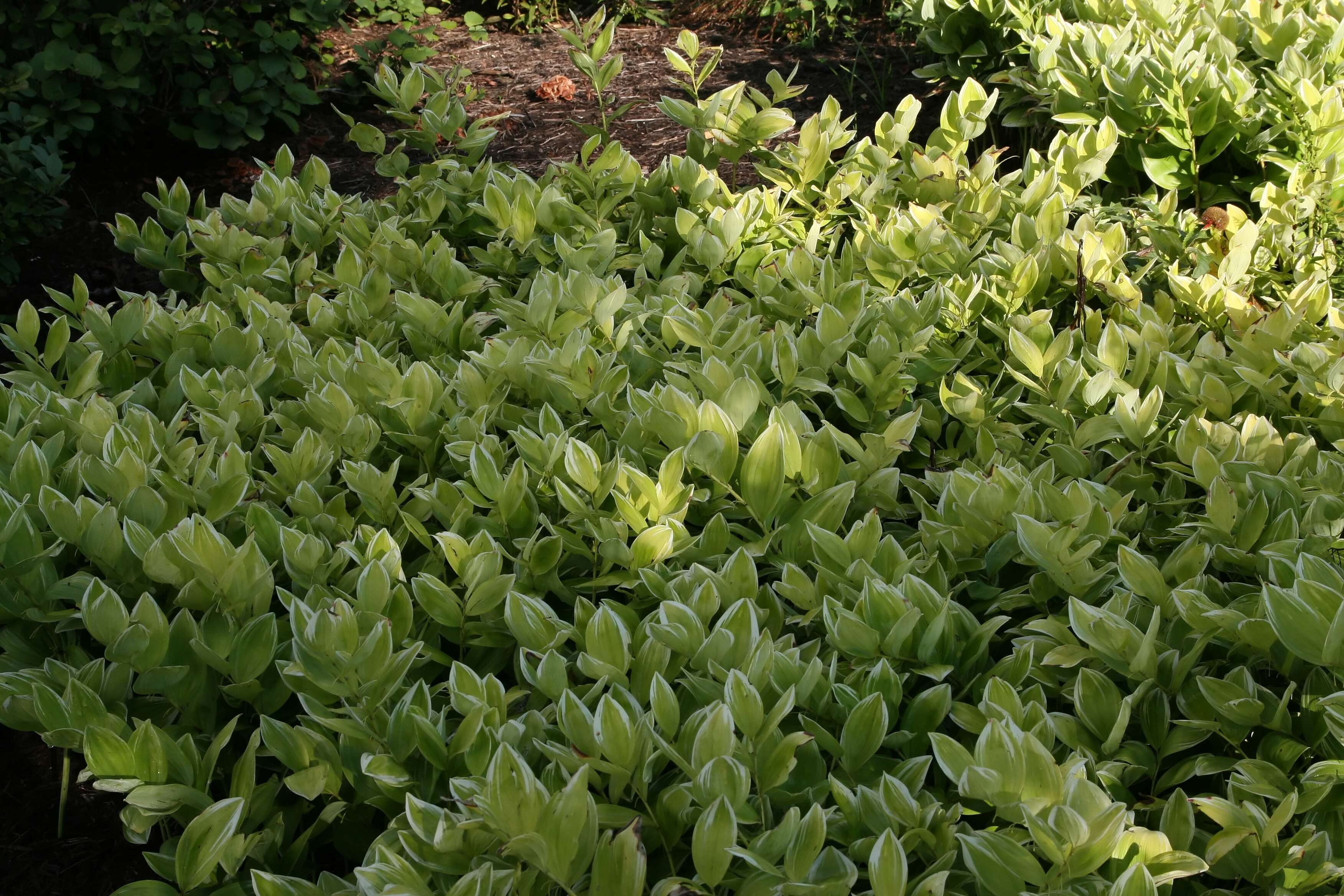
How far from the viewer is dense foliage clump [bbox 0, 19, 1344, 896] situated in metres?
1.34

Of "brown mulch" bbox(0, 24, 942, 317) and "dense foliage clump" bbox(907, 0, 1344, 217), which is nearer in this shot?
"dense foliage clump" bbox(907, 0, 1344, 217)

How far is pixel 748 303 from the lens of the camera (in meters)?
2.62

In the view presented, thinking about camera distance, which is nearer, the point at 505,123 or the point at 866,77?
the point at 505,123

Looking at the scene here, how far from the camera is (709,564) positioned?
1.85 m

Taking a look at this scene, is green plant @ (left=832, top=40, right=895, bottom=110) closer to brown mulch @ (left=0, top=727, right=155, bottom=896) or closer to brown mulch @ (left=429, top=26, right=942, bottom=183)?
brown mulch @ (left=429, top=26, right=942, bottom=183)

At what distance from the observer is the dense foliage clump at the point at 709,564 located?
4.41 ft

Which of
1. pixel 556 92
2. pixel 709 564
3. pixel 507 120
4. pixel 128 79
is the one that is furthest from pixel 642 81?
pixel 709 564

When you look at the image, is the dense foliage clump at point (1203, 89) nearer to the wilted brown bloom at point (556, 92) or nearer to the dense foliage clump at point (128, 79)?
the wilted brown bloom at point (556, 92)

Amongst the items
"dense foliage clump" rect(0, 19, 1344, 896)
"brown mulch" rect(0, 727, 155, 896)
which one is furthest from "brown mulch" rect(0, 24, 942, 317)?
"brown mulch" rect(0, 727, 155, 896)

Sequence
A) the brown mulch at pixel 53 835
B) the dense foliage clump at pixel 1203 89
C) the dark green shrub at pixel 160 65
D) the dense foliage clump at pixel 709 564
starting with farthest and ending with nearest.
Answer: the dark green shrub at pixel 160 65 → the dense foliage clump at pixel 1203 89 → the brown mulch at pixel 53 835 → the dense foliage clump at pixel 709 564

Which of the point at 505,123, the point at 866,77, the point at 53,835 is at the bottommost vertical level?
the point at 53,835

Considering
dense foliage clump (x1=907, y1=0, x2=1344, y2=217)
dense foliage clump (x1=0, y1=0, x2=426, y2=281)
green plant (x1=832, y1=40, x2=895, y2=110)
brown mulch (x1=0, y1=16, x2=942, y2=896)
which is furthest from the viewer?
green plant (x1=832, y1=40, x2=895, y2=110)

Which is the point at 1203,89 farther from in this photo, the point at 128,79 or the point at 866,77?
the point at 128,79

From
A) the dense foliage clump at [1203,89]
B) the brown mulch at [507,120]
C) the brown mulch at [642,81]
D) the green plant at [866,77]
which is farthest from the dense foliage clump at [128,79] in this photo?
the dense foliage clump at [1203,89]
